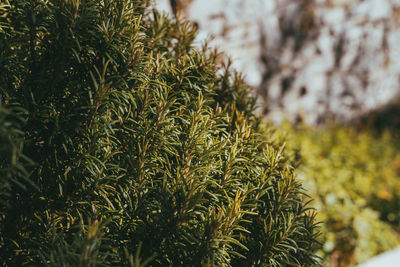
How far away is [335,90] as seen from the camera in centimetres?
627

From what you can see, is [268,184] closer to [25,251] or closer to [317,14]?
[25,251]

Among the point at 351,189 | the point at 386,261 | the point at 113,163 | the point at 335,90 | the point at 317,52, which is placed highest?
the point at 317,52

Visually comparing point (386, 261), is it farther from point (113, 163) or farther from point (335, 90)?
point (335, 90)

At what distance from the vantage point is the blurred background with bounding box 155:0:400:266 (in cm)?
384

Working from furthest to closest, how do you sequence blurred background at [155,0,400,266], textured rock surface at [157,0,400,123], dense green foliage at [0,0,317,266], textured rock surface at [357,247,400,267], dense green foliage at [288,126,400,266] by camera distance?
textured rock surface at [157,0,400,123], blurred background at [155,0,400,266], dense green foliage at [288,126,400,266], textured rock surface at [357,247,400,267], dense green foliage at [0,0,317,266]

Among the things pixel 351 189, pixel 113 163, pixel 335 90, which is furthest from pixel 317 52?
pixel 113 163

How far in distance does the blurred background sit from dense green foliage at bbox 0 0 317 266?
6.53 ft

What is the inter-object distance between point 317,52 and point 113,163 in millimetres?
5435

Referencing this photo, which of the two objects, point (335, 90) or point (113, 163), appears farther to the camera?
point (335, 90)

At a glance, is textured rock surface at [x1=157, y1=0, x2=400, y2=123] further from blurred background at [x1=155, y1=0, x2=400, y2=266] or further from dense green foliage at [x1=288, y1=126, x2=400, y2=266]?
dense green foliage at [x1=288, y1=126, x2=400, y2=266]

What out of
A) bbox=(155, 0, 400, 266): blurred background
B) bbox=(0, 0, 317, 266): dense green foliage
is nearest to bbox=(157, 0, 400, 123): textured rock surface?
bbox=(155, 0, 400, 266): blurred background

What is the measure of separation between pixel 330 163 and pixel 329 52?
2429 mm

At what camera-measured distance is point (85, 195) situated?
1290 mm

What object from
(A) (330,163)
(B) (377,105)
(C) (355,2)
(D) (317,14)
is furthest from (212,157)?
(B) (377,105)
